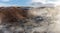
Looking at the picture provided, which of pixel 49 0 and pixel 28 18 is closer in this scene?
pixel 28 18

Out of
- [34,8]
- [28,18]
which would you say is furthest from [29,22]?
[34,8]

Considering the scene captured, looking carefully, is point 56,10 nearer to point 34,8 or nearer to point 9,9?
point 34,8

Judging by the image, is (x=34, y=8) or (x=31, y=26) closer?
(x=31, y=26)

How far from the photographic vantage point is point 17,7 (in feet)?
2.80

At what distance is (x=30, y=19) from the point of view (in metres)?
0.79

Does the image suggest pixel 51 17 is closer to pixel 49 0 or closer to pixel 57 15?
pixel 57 15

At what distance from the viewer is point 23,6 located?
862mm

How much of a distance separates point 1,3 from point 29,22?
0.28 metres

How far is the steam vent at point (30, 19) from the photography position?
72 centimetres

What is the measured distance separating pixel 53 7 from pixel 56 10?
0.12 feet

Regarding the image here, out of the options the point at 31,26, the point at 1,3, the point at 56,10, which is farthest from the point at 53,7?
the point at 1,3

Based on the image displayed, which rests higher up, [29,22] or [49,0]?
[49,0]

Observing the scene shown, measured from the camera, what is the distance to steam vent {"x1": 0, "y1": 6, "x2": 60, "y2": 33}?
72cm

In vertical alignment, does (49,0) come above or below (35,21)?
above
